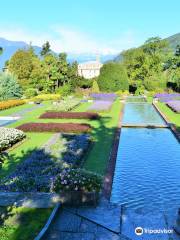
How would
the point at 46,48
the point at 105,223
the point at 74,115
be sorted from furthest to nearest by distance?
the point at 46,48, the point at 74,115, the point at 105,223

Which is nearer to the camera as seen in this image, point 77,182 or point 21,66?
point 77,182

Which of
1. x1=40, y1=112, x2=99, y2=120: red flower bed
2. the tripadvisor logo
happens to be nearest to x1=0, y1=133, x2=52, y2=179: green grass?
the tripadvisor logo

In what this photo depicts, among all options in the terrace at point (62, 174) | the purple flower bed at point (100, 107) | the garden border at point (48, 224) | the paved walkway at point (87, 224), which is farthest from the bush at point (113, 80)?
the garden border at point (48, 224)

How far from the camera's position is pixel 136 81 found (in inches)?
2717

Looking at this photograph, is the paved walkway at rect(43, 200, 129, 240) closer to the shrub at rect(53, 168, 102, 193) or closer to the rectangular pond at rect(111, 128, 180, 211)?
the shrub at rect(53, 168, 102, 193)

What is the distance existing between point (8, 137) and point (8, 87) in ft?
105

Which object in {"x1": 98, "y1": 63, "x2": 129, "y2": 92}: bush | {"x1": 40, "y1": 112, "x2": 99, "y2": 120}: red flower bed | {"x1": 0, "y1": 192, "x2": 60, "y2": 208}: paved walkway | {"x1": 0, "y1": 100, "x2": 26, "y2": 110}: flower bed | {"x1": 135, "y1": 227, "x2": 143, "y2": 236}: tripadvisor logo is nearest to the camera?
{"x1": 135, "y1": 227, "x2": 143, "y2": 236}: tripadvisor logo

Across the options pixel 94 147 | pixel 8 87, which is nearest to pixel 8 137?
pixel 94 147

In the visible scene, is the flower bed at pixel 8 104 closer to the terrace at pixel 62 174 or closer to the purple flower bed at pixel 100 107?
the purple flower bed at pixel 100 107

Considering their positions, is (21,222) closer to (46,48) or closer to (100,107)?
(100,107)

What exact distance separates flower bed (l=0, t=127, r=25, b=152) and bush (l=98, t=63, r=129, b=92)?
45276 mm

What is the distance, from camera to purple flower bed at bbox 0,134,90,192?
12.0m

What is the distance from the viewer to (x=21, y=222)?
376 inches

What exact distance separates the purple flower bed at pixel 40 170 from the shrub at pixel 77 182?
0.59m
